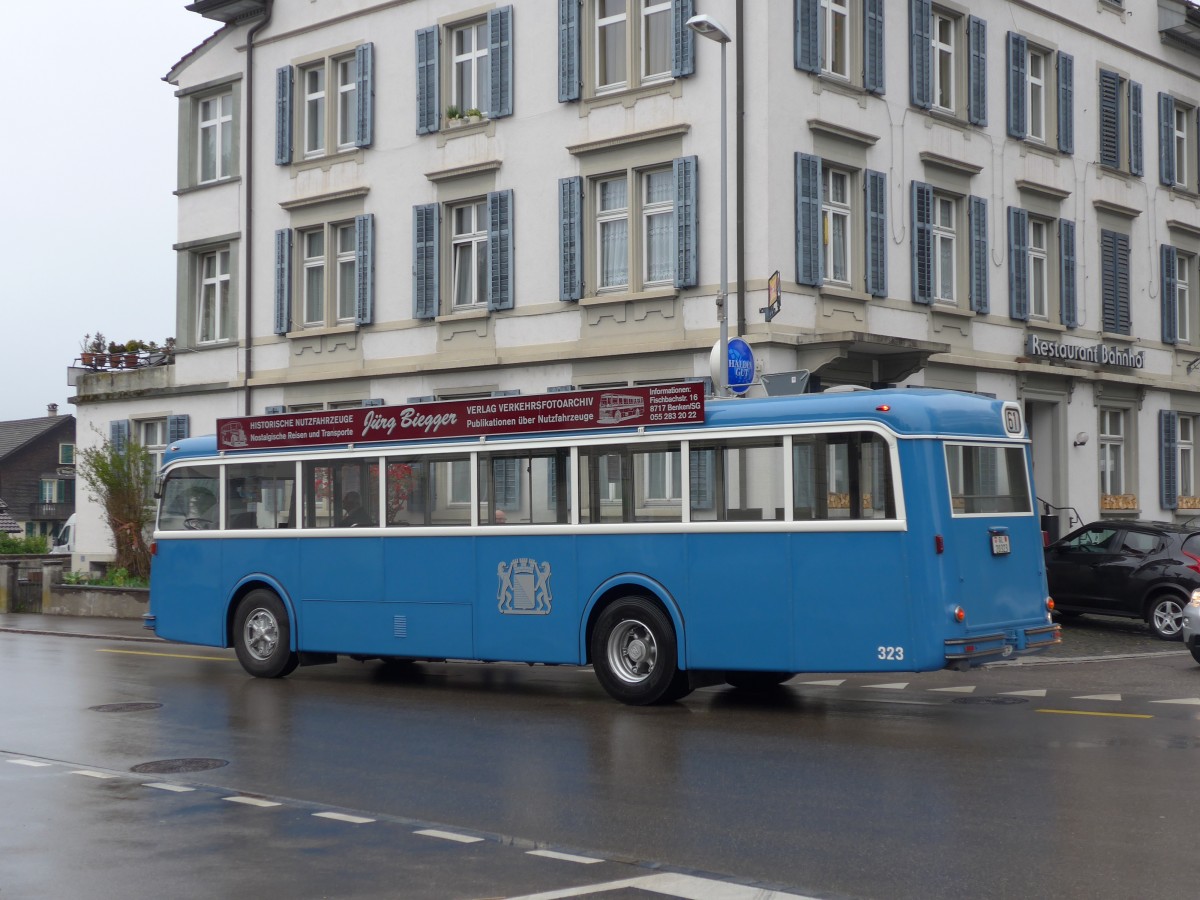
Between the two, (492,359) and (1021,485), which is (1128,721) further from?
(492,359)

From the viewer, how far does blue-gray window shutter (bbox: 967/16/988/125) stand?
88.3 feet

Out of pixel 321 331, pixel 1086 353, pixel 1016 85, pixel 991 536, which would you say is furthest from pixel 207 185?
pixel 991 536

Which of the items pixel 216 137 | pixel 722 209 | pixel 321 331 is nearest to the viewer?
pixel 722 209

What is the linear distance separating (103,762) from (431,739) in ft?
8.02

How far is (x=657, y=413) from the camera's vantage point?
14.1m

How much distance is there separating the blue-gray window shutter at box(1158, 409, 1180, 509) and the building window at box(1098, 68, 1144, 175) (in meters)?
4.99

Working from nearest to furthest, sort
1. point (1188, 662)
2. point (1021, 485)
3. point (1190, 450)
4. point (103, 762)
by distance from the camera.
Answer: point (103, 762) < point (1021, 485) < point (1188, 662) < point (1190, 450)

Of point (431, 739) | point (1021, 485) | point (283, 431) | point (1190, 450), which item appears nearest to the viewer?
point (431, 739)

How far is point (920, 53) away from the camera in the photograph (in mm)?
25859

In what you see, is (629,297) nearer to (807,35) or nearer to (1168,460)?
(807,35)

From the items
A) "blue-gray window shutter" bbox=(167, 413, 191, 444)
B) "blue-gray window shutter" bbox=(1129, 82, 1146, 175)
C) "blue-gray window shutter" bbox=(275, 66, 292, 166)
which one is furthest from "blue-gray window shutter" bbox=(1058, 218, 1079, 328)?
"blue-gray window shutter" bbox=(167, 413, 191, 444)

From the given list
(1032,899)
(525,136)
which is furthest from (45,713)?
(525,136)

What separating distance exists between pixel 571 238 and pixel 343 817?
17449mm

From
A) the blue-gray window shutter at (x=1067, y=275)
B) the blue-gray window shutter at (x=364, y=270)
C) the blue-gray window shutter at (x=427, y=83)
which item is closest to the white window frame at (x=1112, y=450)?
the blue-gray window shutter at (x=1067, y=275)
